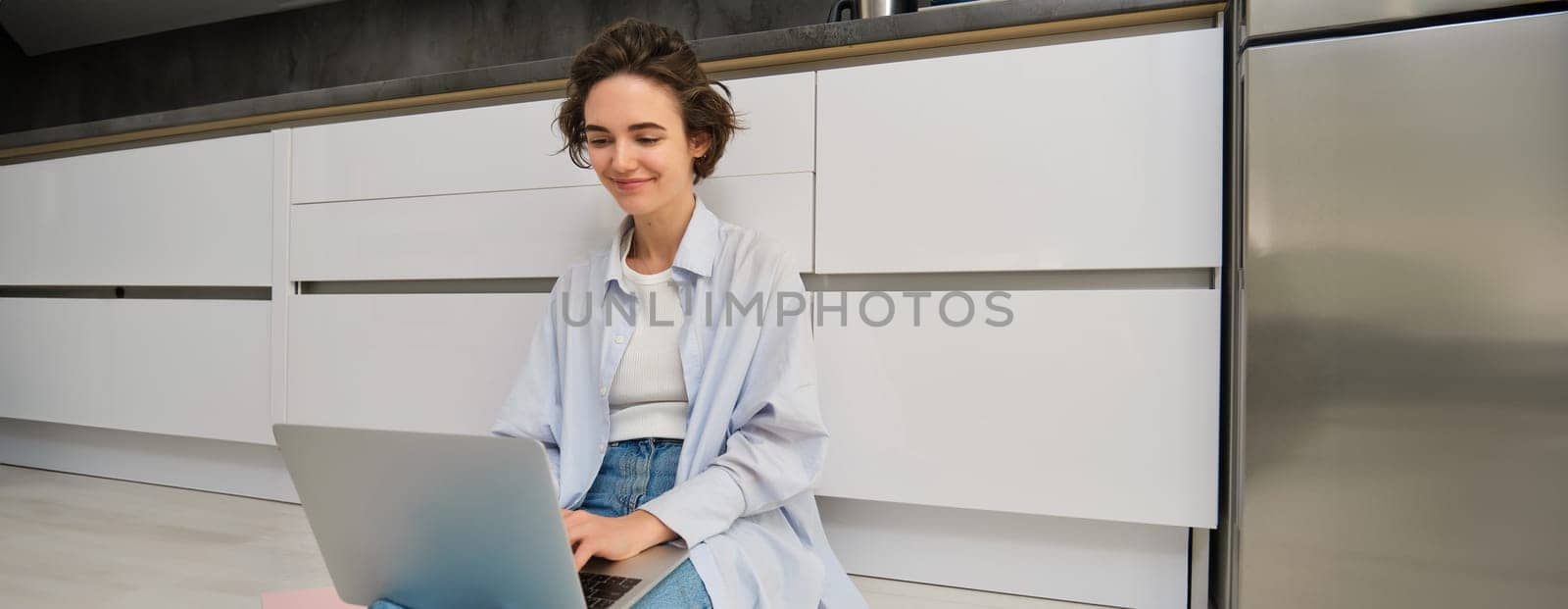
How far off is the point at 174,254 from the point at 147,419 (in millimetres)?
379

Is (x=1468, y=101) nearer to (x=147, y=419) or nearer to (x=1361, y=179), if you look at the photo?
(x=1361, y=179)

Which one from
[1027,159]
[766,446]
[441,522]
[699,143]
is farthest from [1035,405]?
[441,522]

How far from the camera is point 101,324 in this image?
1867 mm

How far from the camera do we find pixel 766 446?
2.79 ft

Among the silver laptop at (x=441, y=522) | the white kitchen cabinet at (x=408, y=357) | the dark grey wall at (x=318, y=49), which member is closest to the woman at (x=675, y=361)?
the silver laptop at (x=441, y=522)

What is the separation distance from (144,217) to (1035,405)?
1.94 m

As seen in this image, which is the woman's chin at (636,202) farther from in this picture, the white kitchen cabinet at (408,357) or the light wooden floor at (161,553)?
the light wooden floor at (161,553)

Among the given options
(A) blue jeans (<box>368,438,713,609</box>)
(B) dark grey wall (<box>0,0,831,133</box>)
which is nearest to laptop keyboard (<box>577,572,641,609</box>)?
(A) blue jeans (<box>368,438,713,609</box>)

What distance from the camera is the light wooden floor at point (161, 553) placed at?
1.21 meters

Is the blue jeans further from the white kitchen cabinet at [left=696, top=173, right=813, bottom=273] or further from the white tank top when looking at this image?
the white kitchen cabinet at [left=696, top=173, right=813, bottom=273]

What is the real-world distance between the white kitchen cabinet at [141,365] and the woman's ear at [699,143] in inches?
46.2

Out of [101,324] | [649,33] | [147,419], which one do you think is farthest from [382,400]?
[649,33]

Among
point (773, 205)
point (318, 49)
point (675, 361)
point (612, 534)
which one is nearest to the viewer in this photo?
point (612, 534)

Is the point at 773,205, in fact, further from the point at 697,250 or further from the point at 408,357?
the point at 408,357
